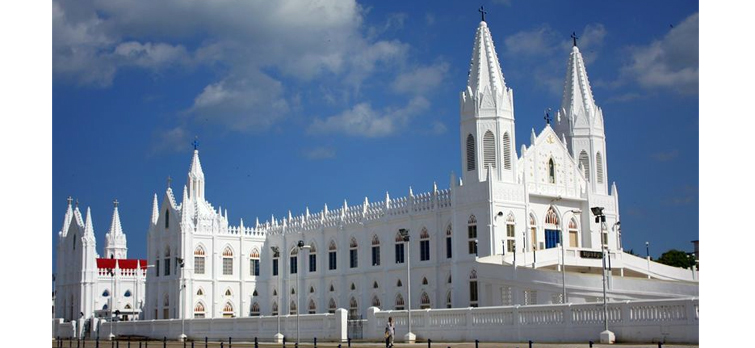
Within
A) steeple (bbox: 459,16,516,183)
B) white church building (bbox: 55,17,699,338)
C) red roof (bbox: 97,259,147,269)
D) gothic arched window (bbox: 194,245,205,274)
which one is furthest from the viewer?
red roof (bbox: 97,259,147,269)

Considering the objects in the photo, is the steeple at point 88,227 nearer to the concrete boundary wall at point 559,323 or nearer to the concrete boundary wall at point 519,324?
the concrete boundary wall at point 519,324

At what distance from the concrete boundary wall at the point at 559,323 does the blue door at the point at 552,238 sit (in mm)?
16536

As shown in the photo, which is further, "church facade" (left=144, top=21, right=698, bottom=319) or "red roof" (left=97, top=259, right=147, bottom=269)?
"red roof" (left=97, top=259, right=147, bottom=269)

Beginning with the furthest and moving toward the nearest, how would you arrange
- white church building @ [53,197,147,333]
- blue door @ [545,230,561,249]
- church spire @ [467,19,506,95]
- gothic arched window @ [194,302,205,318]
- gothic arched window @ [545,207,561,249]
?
1. white church building @ [53,197,147,333]
2. gothic arched window @ [194,302,205,318]
3. gothic arched window @ [545,207,561,249]
4. blue door @ [545,230,561,249]
5. church spire @ [467,19,506,95]

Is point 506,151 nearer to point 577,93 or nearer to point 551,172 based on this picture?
point 551,172

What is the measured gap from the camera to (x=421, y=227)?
2549 inches

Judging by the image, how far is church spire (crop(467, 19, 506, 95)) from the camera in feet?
201

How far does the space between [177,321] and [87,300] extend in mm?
27493

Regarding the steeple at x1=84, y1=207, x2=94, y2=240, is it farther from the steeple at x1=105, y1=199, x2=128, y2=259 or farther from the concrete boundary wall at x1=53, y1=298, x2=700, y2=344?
the concrete boundary wall at x1=53, y1=298, x2=700, y2=344

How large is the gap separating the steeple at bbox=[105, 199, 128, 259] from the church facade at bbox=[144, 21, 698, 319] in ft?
113

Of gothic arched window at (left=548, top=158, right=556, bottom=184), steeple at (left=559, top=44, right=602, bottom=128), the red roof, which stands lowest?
the red roof

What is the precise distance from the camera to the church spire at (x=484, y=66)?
6131 cm

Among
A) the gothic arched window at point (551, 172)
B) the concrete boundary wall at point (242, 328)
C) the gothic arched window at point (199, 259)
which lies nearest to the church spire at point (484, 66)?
the gothic arched window at point (551, 172)

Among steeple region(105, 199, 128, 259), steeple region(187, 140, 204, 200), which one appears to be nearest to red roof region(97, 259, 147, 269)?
steeple region(105, 199, 128, 259)
